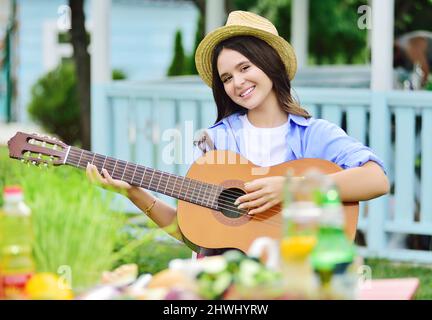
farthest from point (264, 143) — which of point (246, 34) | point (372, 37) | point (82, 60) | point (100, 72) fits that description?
point (82, 60)

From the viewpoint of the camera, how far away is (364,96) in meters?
6.84

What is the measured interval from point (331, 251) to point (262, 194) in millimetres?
1374

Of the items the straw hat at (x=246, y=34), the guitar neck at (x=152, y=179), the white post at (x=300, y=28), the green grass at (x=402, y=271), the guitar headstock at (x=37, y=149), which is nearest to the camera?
the guitar headstock at (x=37, y=149)

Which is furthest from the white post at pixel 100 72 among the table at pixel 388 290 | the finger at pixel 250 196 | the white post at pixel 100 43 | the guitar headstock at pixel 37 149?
the table at pixel 388 290

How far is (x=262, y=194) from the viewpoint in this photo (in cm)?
338

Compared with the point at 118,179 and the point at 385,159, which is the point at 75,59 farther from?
the point at 118,179

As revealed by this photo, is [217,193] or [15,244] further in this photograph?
[217,193]

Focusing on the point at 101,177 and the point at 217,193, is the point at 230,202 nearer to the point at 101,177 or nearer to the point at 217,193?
the point at 217,193

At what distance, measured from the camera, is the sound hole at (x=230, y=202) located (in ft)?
11.7

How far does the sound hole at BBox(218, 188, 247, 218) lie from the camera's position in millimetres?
3580

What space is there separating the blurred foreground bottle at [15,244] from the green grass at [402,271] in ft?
13.3

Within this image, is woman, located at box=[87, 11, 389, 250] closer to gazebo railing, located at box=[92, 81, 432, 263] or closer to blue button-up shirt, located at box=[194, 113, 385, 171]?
blue button-up shirt, located at box=[194, 113, 385, 171]

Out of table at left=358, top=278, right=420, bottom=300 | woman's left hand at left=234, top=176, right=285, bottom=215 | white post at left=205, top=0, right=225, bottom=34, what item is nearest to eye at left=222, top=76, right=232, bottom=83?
woman's left hand at left=234, top=176, right=285, bottom=215

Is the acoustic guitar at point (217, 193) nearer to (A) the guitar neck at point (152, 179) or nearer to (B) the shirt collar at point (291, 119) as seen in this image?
(A) the guitar neck at point (152, 179)
